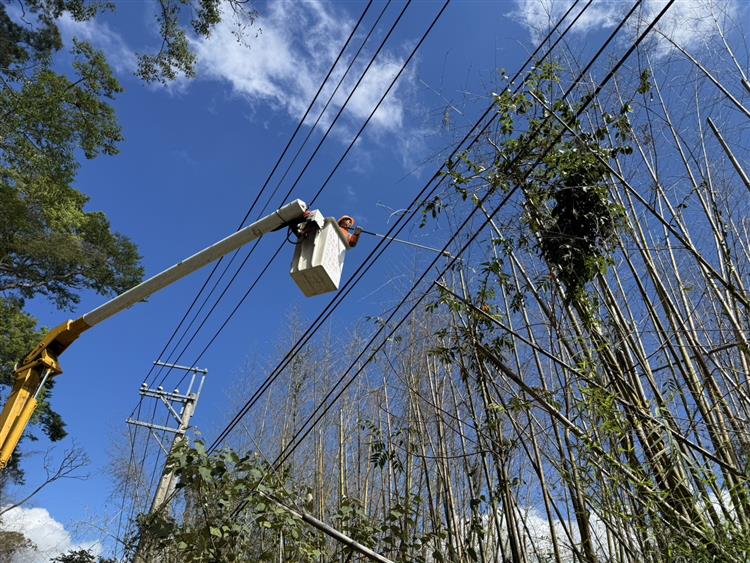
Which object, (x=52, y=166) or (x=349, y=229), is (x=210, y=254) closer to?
(x=349, y=229)

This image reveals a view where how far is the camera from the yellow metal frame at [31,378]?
2.98 metres

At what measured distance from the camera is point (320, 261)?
1.88 metres

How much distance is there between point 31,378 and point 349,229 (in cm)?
216

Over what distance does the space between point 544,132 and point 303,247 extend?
110 centimetres

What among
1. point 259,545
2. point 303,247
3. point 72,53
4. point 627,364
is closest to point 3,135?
point 72,53

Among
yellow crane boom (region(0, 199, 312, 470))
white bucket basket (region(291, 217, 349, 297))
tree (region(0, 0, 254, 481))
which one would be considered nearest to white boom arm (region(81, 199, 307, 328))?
yellow crane boom (region(0, 199, 312, 470))

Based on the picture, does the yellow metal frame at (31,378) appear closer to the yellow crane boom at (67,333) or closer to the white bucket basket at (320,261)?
the yellow crane boom at (67,333)

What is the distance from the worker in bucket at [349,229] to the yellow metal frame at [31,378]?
1.69 m

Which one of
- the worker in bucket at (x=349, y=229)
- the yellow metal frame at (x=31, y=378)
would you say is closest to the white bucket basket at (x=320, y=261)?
the worker in bucket at (x=349, y=229)

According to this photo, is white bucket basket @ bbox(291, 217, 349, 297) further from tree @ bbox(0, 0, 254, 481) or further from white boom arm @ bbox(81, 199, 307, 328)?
tree @ bbox(0, 0, 254, 481)

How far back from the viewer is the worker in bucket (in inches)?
83.0

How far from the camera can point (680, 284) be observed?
200 centimetres

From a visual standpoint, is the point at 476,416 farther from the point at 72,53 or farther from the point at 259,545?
the point at 72,53

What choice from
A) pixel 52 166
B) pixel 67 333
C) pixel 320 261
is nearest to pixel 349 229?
pixel 320 261
